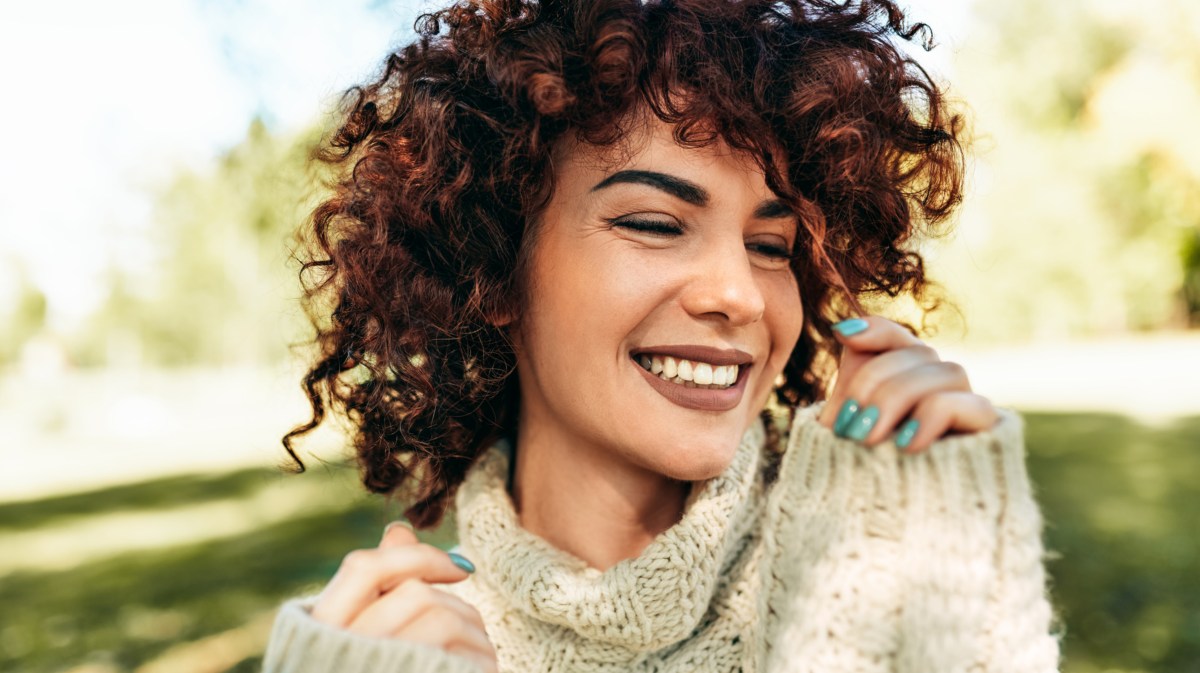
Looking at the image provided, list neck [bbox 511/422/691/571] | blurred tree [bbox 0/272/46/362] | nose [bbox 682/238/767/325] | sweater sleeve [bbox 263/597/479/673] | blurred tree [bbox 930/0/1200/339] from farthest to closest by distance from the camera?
blurred tree [bbox 0/272/46/362] → blurred tree [bbox 930/0/1200/339] → neck [bbox 511/422/691/571] → nose [bbox 682/238/767/325] → sweater sleeve [bbox 263/597/479/673]

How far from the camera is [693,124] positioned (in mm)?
1782

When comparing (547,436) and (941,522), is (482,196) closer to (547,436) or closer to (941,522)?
(547,436)

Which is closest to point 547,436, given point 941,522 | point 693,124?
point 693,124

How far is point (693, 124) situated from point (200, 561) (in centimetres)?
868

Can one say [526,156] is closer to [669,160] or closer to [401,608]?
[669,160]

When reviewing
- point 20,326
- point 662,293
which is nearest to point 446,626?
point 662,293

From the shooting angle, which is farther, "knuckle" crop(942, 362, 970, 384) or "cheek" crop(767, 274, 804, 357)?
"cheek" crop(767, 274, 804, 357)

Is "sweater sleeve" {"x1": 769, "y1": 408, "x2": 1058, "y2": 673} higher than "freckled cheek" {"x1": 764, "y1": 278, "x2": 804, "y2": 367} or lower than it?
lower

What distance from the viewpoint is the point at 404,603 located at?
4.96 feet

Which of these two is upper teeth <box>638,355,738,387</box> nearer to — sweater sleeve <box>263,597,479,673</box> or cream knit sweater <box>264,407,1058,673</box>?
cream knit sweater <box>264,407,1058,673</box>

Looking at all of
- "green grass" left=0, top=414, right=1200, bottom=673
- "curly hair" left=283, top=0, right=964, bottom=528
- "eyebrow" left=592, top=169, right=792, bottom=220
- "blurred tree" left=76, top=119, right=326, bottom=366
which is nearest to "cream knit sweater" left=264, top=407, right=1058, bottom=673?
"curly hair" left=283, top=0, right=964, bottom=528

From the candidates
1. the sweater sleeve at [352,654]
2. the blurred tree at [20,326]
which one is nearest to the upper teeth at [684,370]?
the sweater sleeve at [352,654]

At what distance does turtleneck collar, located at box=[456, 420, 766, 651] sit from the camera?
178 cm

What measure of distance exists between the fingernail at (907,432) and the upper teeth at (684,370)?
A: 41cm
